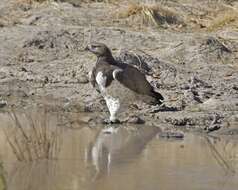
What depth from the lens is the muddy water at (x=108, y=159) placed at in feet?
24.8

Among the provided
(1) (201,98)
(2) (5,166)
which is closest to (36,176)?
(2) (5,166)

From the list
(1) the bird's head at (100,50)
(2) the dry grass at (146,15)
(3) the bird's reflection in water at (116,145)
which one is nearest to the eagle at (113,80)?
(1) the bird's head at (100,50)

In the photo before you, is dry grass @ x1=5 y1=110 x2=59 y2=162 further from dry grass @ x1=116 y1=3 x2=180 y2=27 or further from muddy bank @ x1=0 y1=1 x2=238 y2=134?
dry grass @ x1=116 y1=3 x2=180 y2=27

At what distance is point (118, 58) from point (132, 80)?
9.08 feet

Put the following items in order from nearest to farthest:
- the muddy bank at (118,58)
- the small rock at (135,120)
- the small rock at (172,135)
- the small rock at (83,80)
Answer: the small rock at (172,135) < the small rock at (135,120) < the muddy bank at (118,58) < the small rock at (83,80)

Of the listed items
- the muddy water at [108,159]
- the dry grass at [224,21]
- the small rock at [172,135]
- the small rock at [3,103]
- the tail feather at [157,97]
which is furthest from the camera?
the dry grass at [224,21]

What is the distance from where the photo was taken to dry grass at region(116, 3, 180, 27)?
16.1 metres

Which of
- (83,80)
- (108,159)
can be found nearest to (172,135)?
(108,159)

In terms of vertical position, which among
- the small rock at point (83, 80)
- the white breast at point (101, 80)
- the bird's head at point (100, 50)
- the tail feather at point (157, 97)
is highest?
the bird's head at point (100, 50)

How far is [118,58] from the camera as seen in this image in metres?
13.0

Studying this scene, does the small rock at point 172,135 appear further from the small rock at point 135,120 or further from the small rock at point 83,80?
the small rock at point 83,80

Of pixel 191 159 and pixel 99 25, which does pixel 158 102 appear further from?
pixel 99 25

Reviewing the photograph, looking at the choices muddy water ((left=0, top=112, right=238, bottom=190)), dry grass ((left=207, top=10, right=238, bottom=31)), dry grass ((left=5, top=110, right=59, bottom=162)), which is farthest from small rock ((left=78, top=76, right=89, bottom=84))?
dry grass ((left=207, top=10, right=238, bottom=31))

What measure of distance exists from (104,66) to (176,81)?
2591 millimetres
